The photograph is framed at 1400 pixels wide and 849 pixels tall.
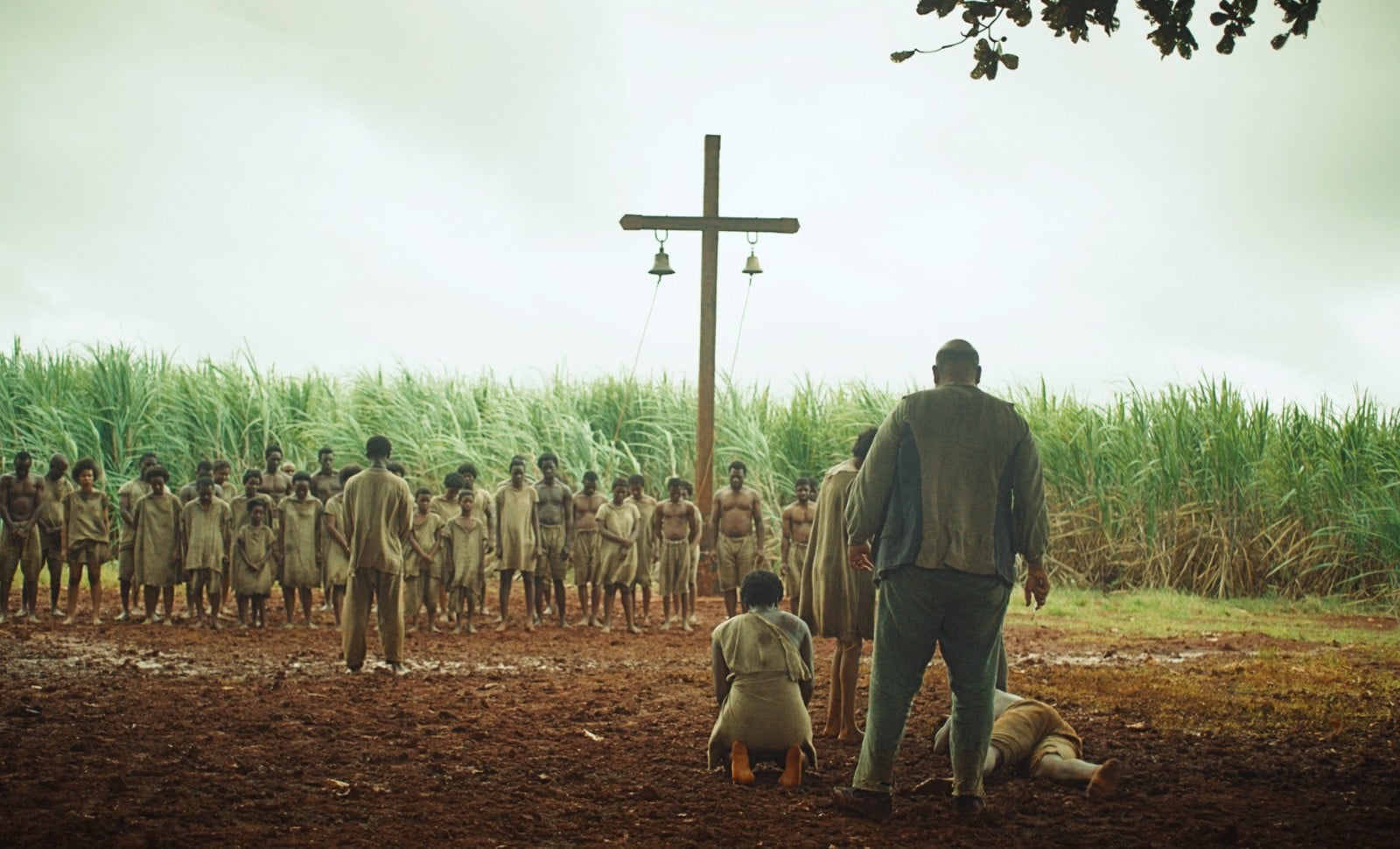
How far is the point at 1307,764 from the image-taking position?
6.86m

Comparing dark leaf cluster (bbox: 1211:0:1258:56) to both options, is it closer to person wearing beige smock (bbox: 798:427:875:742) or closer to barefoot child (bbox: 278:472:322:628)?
person wearing beige smock (bbox: 798:427:875:742)

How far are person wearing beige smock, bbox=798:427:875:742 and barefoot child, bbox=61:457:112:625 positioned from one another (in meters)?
8.93

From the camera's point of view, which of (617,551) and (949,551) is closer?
(949,551)

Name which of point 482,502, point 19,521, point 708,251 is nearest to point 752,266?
point 708,251

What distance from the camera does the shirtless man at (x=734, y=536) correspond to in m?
13.3

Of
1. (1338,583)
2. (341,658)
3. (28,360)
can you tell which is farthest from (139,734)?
(28,360)

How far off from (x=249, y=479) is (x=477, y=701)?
604 cm

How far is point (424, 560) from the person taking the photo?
12.9 metres

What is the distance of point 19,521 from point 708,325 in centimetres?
841

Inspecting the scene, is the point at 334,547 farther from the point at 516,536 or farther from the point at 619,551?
the point at 619,551

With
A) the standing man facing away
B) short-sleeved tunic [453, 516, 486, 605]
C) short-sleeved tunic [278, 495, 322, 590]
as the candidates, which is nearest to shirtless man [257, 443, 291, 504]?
short-sleeved tunic [278, 495, 322, 590]

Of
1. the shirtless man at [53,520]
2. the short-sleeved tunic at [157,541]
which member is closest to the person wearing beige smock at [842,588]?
the short-sleeved tunic at [157,541]

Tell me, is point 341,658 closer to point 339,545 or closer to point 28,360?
point 339,545

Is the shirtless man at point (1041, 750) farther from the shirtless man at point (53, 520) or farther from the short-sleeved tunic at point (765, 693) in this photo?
the shirtless man at point (53, 520)
